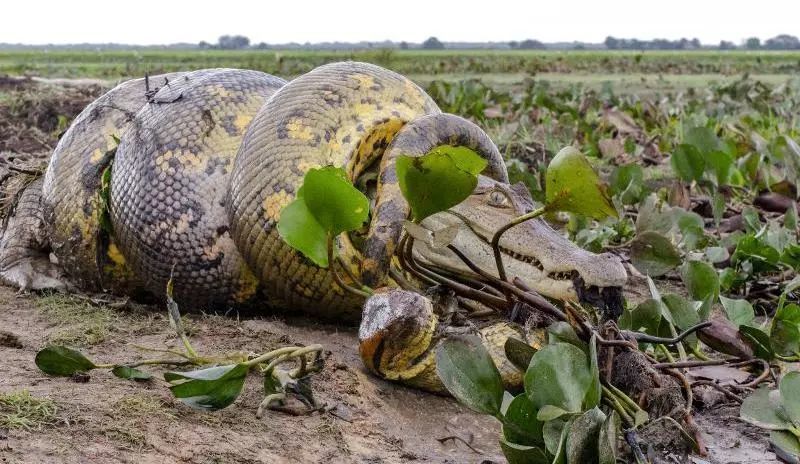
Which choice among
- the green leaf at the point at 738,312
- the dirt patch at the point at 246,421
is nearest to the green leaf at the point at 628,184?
the green leaf at the point at 738,312

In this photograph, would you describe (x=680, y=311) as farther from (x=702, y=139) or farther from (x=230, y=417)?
(x=702, y=139)

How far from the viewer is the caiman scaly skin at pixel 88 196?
3879 mm

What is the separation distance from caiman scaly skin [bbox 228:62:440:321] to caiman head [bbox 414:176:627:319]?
0.38 m

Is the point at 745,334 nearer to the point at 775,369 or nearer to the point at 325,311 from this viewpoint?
the point at 775,369

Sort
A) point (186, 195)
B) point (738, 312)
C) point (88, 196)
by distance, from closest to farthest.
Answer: point (738, 312), point (186, 195), point (88, 196)

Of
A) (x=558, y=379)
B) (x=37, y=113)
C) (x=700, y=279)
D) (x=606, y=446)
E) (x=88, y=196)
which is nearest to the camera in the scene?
(x=606, y=446)

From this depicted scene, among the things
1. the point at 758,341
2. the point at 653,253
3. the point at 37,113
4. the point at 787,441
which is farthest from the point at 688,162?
the point at 37,113

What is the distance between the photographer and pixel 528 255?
117 inches

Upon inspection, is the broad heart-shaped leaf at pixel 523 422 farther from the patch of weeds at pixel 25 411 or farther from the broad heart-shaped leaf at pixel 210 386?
the patch of weeds at pixel 25 411

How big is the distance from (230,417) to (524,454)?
73cm

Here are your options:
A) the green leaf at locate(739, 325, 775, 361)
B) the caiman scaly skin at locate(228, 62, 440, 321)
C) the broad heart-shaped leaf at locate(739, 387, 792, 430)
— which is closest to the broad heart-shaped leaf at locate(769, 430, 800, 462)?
the broad heart-shaped leaf at locate(739, 387, 792, 430)

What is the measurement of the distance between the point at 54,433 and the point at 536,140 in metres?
5.79

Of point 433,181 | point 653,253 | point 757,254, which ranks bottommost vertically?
point 757,254

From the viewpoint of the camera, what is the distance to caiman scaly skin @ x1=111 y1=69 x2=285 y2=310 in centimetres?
350
